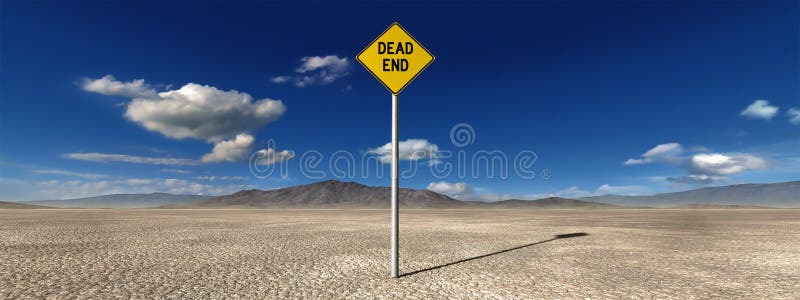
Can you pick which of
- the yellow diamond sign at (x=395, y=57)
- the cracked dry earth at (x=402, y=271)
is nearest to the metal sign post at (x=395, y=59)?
the yellow diamond sign at (x=395, y=57)

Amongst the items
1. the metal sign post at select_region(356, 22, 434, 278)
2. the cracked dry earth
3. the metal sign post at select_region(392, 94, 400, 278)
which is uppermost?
the metal sign post at select_region(356, 22, 434, 278)

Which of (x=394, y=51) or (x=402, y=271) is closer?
(x=394, y=51)

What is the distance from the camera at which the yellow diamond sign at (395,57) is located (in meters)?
7.38

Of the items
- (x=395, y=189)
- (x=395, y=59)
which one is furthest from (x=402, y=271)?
(x=395, y=59)

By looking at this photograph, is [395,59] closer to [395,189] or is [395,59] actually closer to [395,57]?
[395,57]

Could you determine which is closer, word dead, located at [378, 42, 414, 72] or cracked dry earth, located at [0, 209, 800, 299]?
cracked dry earth, located at [0, 209, 800, 299]

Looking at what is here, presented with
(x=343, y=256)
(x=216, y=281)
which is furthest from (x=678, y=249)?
(x=216, y=281)

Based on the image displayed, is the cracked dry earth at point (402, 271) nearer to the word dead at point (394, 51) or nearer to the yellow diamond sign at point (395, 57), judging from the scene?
the yellow diamond sign at point (395, 57)

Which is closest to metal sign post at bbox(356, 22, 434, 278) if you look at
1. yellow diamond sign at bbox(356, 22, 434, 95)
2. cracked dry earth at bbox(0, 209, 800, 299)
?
yellow diamond sign at bbox(356, 22, 434, 95)

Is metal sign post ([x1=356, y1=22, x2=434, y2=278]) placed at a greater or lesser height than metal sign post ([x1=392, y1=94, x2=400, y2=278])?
greater

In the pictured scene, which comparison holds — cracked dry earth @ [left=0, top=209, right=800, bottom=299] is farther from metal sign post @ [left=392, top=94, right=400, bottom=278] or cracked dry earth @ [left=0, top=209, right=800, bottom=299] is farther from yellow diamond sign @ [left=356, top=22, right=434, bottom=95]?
yellow diamond sign @ [left=356, top=22, right=434, bottom=95]

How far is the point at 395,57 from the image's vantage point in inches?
291

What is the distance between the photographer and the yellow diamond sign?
738cm

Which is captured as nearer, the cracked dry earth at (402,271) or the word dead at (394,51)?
the cracked dry earth at (402,271)
